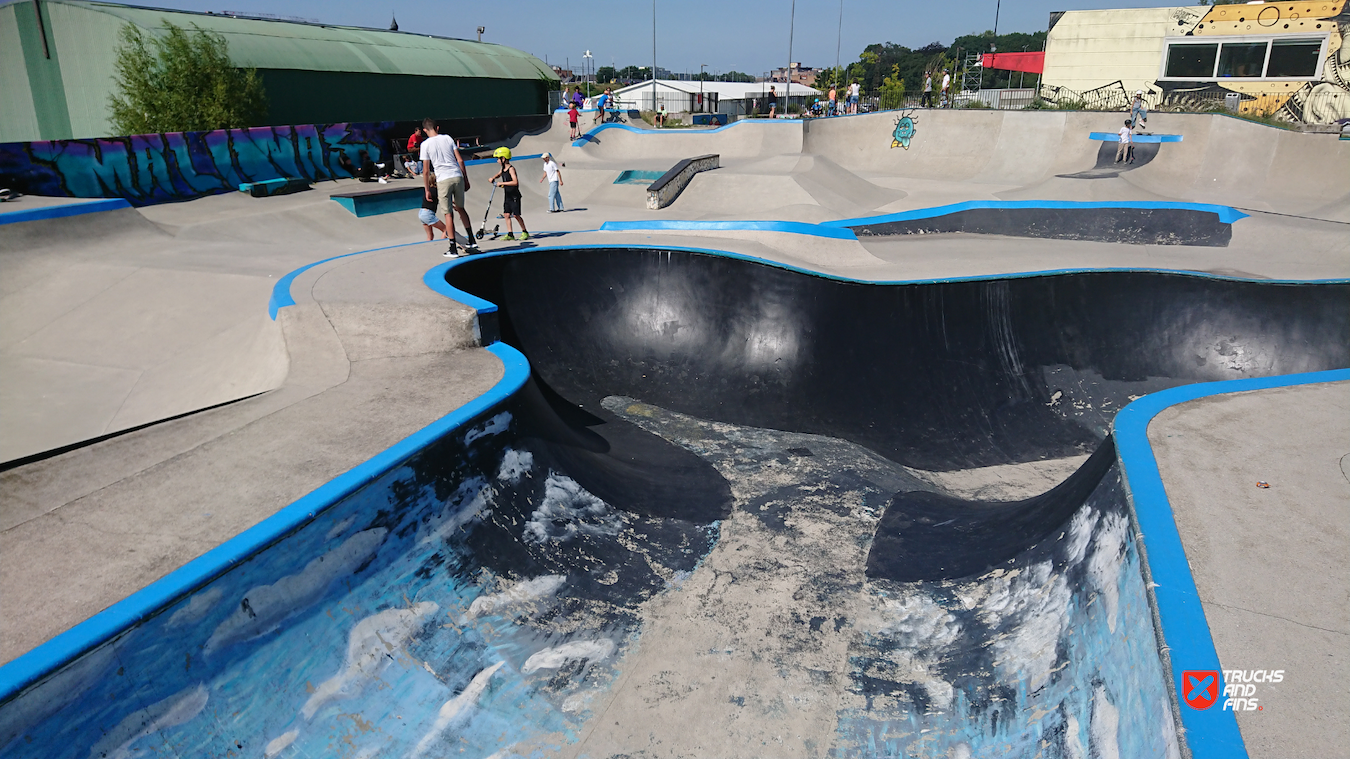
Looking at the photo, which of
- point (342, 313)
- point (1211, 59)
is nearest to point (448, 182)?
point (342, 313)

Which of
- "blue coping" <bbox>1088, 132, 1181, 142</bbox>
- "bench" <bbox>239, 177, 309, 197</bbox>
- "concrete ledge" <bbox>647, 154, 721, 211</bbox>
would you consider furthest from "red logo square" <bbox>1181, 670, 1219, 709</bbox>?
"blue coping" <bbox>1088, 132, 1181, 142</bbox>

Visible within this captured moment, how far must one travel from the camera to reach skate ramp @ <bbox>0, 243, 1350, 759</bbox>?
10.4 ft

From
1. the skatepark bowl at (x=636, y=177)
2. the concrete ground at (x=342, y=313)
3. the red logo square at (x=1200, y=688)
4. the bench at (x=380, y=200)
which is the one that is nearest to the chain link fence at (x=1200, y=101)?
the concrete ground at (x=342, y=313)

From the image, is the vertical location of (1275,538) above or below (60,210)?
below

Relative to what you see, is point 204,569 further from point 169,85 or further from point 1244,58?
point 1244,58

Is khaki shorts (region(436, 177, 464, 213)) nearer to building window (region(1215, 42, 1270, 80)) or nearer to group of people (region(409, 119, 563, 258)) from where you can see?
group of people (region(409, 119, 563, 258))

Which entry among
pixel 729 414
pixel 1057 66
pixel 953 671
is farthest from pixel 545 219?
pixel 1057 66

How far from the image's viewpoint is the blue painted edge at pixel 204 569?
253 cm

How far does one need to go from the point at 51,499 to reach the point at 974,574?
18.4ft

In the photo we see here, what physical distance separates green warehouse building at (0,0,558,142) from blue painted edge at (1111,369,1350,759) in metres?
27.6

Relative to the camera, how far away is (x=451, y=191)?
888 centimetres

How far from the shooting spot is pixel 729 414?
902cm

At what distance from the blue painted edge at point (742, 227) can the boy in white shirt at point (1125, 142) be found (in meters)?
12.7

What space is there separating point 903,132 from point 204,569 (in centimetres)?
2432
